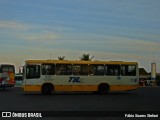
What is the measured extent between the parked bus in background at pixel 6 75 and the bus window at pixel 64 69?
36.6 feet

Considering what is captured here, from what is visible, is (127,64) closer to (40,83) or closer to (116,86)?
(116,86)

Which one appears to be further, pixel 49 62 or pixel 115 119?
pixel 49 62

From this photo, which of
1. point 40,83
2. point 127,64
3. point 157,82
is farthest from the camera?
point 157,82

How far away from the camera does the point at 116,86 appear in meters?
35.2

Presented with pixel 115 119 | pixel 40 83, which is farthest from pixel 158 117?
pixel 40 83

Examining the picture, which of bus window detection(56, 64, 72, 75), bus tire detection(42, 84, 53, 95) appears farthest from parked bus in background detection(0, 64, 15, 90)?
bus window detection(56, 64, 72, 75)

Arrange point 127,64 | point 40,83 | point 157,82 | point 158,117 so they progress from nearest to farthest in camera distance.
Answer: point 158,117 → point 40,83 → point 127,64 → point 157,82

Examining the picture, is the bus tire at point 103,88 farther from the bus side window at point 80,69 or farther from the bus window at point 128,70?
the bus window at point 128,70

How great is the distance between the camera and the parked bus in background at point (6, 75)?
43.8 metres

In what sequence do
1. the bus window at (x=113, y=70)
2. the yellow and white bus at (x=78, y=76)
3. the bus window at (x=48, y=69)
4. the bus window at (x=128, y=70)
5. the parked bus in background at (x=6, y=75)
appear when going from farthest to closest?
the parked bus in background at (x=6, y=75) → the bus window at (x=128, y=70) → the bus window at (x=113, y=70) → the bus window at (x=48, y=69) → the yellow and white bus at (x=78, y=76)

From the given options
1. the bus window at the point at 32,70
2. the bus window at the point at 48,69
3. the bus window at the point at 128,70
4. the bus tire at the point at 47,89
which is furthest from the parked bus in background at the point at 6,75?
the bus window at the point at 128,70

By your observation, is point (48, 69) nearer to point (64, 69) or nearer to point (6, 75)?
point (64, 69)

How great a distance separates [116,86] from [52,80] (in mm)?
5321

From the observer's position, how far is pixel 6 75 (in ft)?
146
